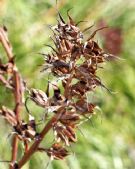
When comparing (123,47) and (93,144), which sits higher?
(123,47)

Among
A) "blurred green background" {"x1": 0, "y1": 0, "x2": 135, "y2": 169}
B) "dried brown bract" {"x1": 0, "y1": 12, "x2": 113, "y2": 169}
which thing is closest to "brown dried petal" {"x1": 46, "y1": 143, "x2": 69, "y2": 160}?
"dried brown bract" {"x1": 0, "y1": 12, "x2": 113, "y2": 169}

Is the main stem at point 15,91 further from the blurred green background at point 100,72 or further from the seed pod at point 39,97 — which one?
the blurred green background at point 100,72

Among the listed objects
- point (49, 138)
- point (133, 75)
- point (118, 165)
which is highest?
point (133, 75)

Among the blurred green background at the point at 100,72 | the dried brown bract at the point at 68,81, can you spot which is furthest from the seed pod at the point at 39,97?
the blurred green background at the point at 100,72

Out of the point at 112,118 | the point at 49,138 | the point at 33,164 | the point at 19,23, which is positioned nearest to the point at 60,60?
the point at 33,164

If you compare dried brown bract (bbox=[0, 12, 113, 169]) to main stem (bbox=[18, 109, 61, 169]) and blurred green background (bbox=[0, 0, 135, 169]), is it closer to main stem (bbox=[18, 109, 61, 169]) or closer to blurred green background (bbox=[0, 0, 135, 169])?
main stem (bbox=[18, 109, 61, 169])

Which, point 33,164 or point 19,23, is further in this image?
point 19,23

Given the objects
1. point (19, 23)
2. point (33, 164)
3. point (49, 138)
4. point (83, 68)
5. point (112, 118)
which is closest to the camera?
point (83, 68)

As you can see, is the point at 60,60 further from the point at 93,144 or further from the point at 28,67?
the point at 93,144
